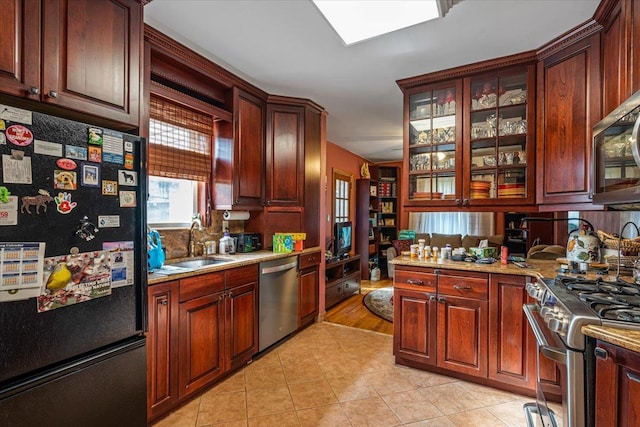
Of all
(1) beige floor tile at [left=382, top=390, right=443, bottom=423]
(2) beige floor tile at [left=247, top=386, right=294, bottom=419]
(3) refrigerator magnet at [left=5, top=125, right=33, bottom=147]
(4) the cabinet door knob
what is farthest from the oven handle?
(3) refrigerator magnet at [left=5, top=125, right=33, bottom=147]

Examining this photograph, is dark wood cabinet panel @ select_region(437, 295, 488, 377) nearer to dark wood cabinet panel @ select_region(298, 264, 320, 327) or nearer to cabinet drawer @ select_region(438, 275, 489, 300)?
cabinet drawer @ select_region(438, 275, 489, 300)

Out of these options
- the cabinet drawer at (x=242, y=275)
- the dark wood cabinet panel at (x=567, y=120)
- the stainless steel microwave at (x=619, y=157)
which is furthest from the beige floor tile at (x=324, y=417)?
the dark wood cabinet panel at (x=567, y=120)

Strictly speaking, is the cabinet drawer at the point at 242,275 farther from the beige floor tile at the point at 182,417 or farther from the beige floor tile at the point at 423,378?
the beige floor tile at the point at 423,378

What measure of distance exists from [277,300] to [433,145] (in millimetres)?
2017

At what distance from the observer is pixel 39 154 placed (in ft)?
3.88

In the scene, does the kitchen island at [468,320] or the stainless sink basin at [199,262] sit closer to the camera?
the kitchen island at [468,320]

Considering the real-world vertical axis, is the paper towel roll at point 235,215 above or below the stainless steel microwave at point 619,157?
below

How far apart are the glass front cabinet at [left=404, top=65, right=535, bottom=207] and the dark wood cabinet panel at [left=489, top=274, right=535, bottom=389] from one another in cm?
72

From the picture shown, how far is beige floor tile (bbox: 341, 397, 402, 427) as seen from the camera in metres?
1.89

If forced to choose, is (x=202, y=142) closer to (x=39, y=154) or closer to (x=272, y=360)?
(x=39, y=154)

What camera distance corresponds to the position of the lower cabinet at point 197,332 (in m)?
1.84

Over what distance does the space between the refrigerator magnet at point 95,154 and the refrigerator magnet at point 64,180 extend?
0.10 metres

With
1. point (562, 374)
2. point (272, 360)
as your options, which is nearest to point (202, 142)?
point (272, 360)

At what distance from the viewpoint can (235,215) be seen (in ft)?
10.2
